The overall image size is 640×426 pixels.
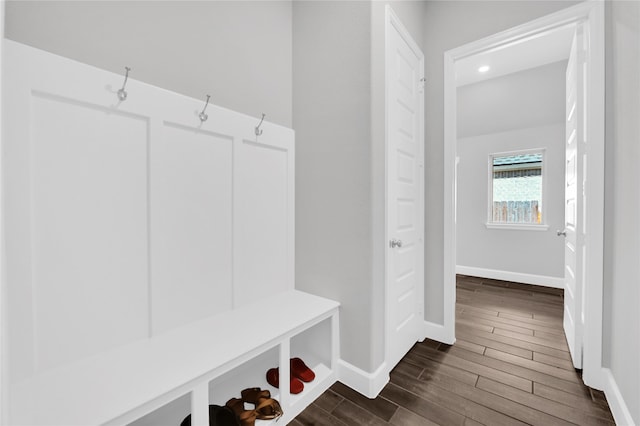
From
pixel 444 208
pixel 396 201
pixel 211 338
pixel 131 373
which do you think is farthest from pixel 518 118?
pixel 131 373

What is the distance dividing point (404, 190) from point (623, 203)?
1083 millimetres

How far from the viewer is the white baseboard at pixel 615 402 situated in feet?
4.11

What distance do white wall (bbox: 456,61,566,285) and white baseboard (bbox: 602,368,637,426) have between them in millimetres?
2443

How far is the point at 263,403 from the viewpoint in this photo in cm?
132

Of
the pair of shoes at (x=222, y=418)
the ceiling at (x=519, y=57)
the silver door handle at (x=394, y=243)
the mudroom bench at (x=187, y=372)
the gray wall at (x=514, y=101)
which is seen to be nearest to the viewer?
the mudroom bench at (x=187, y=372)

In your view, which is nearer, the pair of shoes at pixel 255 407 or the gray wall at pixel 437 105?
the pair of shoes at pixel 255 407

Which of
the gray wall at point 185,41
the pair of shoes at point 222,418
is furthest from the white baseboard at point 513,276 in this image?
the pair of shoes at point 222,418

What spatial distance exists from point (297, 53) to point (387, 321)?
1831 mm

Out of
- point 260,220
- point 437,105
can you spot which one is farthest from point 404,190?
point 260,220

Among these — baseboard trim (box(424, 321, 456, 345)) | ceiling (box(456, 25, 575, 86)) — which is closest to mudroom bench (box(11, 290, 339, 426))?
baseboard trim (box(424, 321, 456, 345))

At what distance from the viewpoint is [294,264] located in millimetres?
1923

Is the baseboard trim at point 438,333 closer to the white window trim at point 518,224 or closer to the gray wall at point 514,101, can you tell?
the white window trim at point 518,224

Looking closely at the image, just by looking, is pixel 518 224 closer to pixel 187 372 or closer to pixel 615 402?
pixel 615 402

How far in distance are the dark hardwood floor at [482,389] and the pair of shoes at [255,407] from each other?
15 cm
